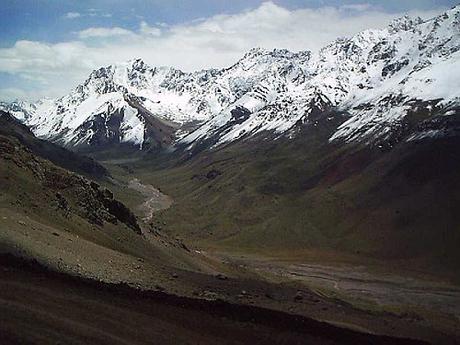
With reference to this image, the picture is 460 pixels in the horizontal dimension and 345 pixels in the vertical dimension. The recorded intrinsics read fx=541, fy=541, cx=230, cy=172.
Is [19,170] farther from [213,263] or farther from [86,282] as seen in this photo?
[213,263]

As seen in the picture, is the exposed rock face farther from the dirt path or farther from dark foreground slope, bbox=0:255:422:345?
the dirt path

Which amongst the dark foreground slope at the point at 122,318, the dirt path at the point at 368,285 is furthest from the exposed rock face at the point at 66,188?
the dirt path at the point at 368,285

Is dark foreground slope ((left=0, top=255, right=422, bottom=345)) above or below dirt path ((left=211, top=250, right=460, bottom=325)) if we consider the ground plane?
above

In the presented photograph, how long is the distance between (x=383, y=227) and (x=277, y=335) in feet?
512

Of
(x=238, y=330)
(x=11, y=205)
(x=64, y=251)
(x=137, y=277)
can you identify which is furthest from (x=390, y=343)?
(x=11, y=205)

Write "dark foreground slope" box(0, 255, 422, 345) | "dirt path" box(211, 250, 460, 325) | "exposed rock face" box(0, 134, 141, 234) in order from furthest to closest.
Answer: "dirt path" box(211, 250, 460, 325)
"exposed rock face" box(0, 134, 141, 234)
"dark foreground slope" box(0, 255, 422, 345)

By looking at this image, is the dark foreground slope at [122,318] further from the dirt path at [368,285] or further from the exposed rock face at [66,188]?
the dirt path at [368,285]

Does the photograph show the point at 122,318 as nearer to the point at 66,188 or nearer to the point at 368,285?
the point at 66,188

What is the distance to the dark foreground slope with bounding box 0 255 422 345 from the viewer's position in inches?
1078

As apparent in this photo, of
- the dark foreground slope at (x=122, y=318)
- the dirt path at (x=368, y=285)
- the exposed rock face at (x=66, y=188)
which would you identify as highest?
the exposed rock face at (x=66, y=188)

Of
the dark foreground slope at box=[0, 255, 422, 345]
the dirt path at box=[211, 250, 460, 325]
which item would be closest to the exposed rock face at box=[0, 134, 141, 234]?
the dark foreground slope at box=[0, 255, 422, 345]

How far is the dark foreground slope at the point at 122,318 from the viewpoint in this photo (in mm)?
27391

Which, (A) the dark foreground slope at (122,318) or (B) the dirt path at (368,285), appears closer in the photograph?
(A) the dark foreground slope at (122,318)

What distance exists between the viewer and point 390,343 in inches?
1297
